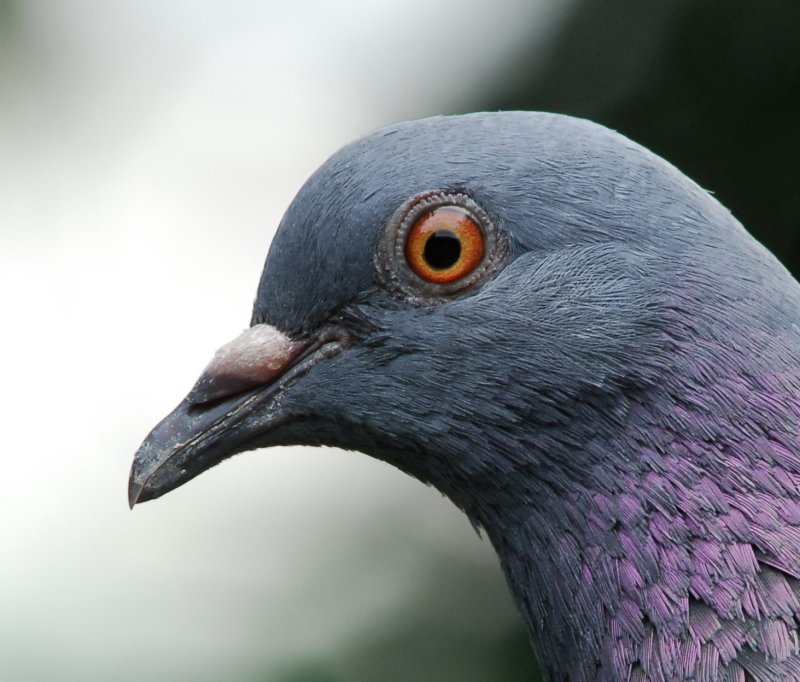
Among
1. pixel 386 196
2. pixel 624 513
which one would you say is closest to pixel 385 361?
pixel 386 196

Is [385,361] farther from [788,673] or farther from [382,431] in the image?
[788,673]

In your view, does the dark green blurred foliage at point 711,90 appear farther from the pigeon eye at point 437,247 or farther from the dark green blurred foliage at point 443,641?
the pigeon eye at point 437,247

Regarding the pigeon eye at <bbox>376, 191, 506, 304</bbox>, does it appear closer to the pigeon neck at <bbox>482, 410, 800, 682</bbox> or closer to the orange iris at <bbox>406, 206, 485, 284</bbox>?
the orange iris at <bbox>406, 206, 485, 284</bbox>

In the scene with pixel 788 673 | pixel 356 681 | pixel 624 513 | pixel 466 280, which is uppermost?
pixel 466 280

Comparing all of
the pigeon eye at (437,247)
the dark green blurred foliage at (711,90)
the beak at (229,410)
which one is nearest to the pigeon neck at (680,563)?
the pigeon eye at (437,247)

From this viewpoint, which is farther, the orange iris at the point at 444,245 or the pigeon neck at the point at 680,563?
the orange iris at the point at 444,245

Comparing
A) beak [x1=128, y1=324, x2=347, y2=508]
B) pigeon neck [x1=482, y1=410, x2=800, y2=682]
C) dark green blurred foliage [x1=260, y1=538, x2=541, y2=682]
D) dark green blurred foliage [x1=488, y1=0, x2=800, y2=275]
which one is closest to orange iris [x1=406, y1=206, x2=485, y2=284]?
beak [x1=128, y1=324, x2=347, y2=508]
